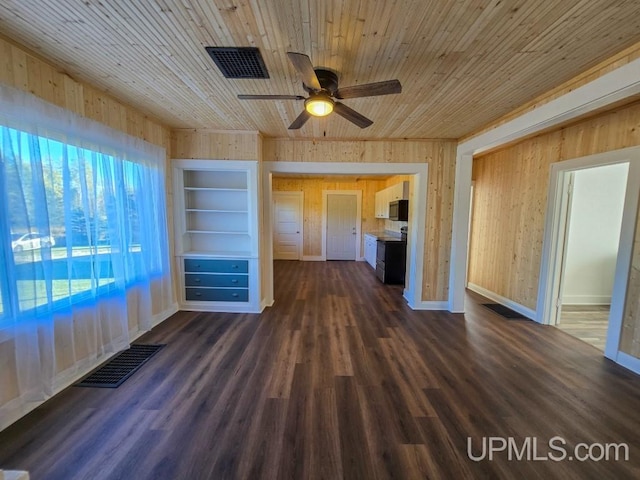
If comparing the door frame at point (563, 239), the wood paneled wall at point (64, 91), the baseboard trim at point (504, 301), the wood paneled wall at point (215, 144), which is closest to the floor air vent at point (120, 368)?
the wood paneled wall at point (64, 91)

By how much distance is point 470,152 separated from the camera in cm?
375

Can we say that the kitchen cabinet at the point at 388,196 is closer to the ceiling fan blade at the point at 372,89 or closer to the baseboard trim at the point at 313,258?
the baseboard trim at the point at 313,258

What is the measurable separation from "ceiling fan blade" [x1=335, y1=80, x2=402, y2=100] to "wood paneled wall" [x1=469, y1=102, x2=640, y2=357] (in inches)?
102

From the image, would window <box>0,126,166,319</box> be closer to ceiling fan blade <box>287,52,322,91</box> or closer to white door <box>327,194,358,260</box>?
ceiling fan blade <box>287,52,322,91</box>

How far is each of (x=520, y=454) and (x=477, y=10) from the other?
2.63m

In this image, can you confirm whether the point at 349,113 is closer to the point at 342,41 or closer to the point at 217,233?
the point at 342,41

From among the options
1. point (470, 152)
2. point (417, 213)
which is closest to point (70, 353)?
point (417, 213)

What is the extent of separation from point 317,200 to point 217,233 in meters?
4.57

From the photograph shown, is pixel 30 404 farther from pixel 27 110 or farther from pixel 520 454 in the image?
pixel 520 454

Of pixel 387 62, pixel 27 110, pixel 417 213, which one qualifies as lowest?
pixel 417 213

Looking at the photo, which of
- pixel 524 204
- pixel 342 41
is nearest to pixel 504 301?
pixel 524 204

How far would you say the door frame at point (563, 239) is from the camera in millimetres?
2570

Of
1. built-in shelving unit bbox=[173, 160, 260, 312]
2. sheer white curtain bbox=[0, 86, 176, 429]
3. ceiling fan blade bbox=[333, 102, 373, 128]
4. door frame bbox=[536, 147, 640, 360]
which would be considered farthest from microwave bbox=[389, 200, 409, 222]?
sheer white curtain bbox=[0, 86, 176, 429]

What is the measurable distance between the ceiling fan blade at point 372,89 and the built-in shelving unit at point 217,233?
6.79ft
